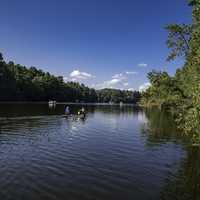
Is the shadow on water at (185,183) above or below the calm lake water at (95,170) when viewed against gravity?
below

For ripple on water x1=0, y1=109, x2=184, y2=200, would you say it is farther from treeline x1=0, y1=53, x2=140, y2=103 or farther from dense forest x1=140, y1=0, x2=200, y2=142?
treeline x1=0, y1=53, x2=140, y2=103

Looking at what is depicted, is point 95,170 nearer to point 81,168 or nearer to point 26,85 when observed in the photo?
point 81,168

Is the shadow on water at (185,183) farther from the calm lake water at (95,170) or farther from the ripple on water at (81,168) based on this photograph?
the ripple on water at (81,168)

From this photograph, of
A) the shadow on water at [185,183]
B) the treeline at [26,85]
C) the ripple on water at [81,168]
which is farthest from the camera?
the treeline at [26,85]

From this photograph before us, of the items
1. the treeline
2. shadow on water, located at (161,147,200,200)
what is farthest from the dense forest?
the treeline

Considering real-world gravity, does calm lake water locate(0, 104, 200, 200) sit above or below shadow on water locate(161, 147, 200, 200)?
above

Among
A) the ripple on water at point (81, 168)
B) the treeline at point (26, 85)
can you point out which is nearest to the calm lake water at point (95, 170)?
the ripple on water at point (81, 168)

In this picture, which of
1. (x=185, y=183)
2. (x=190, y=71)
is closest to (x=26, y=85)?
(x=190, y=71)

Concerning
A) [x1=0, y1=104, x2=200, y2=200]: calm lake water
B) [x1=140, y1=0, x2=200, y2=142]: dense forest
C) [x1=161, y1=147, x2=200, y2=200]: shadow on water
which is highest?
[x1=140, y1=0, x2=200, y2=142]: dense forest

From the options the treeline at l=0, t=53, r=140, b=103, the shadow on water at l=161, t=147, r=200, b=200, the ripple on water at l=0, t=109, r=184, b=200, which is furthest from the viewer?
the treeline at l=0, t=53, r=140, b=103

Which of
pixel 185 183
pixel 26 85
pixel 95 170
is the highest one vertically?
pixel 26 85

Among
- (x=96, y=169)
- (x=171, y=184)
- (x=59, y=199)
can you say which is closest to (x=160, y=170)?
(x=171, y=184)

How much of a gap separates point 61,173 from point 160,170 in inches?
311

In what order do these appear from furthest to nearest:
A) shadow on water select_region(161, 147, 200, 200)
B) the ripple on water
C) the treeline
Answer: the treeline < shadow on water select_region(161, 147, 200, 200) < the ripple on water
